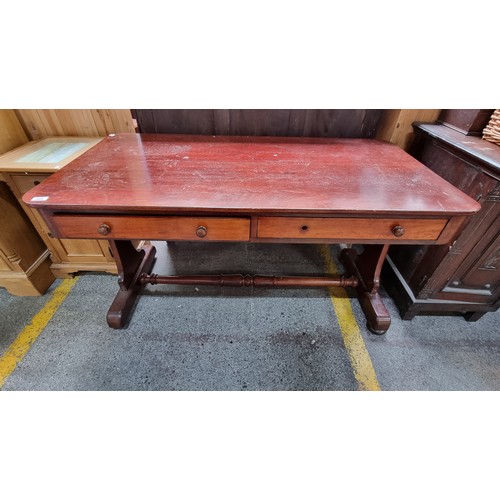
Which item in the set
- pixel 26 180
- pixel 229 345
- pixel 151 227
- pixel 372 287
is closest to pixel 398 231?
pixel 372 287

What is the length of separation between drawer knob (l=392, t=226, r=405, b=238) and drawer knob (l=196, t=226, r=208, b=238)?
0.70 m

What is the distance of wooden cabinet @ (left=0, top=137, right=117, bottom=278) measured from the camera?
1353 millimetres

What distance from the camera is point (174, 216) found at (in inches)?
37.9

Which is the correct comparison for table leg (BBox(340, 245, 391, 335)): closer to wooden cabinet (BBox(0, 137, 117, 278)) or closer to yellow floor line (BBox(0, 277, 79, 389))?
wooden cabinet (BBox(0, 137, 117, 278))

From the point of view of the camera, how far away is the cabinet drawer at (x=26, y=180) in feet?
A: 4.53

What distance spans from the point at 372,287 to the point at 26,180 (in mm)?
2004

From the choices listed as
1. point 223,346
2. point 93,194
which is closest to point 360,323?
point 223,346

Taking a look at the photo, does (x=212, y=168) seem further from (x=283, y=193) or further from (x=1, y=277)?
(x=1, y=277)

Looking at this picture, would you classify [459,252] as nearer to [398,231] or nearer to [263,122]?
[398,231]

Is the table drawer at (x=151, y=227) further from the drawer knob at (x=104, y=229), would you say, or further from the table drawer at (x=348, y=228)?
the table drawer at (x=348, y=228)

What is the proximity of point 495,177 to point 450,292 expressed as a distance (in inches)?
26.5

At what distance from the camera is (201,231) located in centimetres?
98

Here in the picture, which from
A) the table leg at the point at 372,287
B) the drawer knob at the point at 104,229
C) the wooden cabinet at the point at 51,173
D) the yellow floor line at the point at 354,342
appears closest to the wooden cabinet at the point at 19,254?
the wooden cabinet at the point at 51,173

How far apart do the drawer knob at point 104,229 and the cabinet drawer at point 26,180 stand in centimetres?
69
